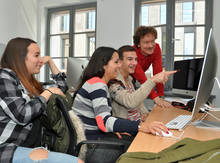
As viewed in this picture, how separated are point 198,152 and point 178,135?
14.3 inches

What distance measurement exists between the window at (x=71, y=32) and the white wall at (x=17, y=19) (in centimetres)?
36

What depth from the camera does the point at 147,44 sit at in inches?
86.1

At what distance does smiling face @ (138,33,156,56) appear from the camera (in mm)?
2162

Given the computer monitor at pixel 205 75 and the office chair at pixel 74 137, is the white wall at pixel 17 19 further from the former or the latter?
the computer monitor at pixel 205 75

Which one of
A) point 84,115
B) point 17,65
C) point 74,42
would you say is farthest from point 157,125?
point 74,42

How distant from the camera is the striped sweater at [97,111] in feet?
3.50

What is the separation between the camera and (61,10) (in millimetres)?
4488

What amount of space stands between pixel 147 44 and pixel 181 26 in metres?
1.58

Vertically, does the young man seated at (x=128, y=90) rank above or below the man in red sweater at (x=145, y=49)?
below

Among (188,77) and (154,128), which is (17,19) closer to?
(188,77)

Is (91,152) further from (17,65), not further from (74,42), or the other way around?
(74,42)

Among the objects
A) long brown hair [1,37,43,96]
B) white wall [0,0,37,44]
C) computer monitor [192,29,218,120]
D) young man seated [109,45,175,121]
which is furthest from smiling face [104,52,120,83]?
white wall [0,0,37,44]

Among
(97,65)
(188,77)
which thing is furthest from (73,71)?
(188,77)

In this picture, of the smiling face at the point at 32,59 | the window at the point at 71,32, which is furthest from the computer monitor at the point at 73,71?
the window at the point at 71,32
